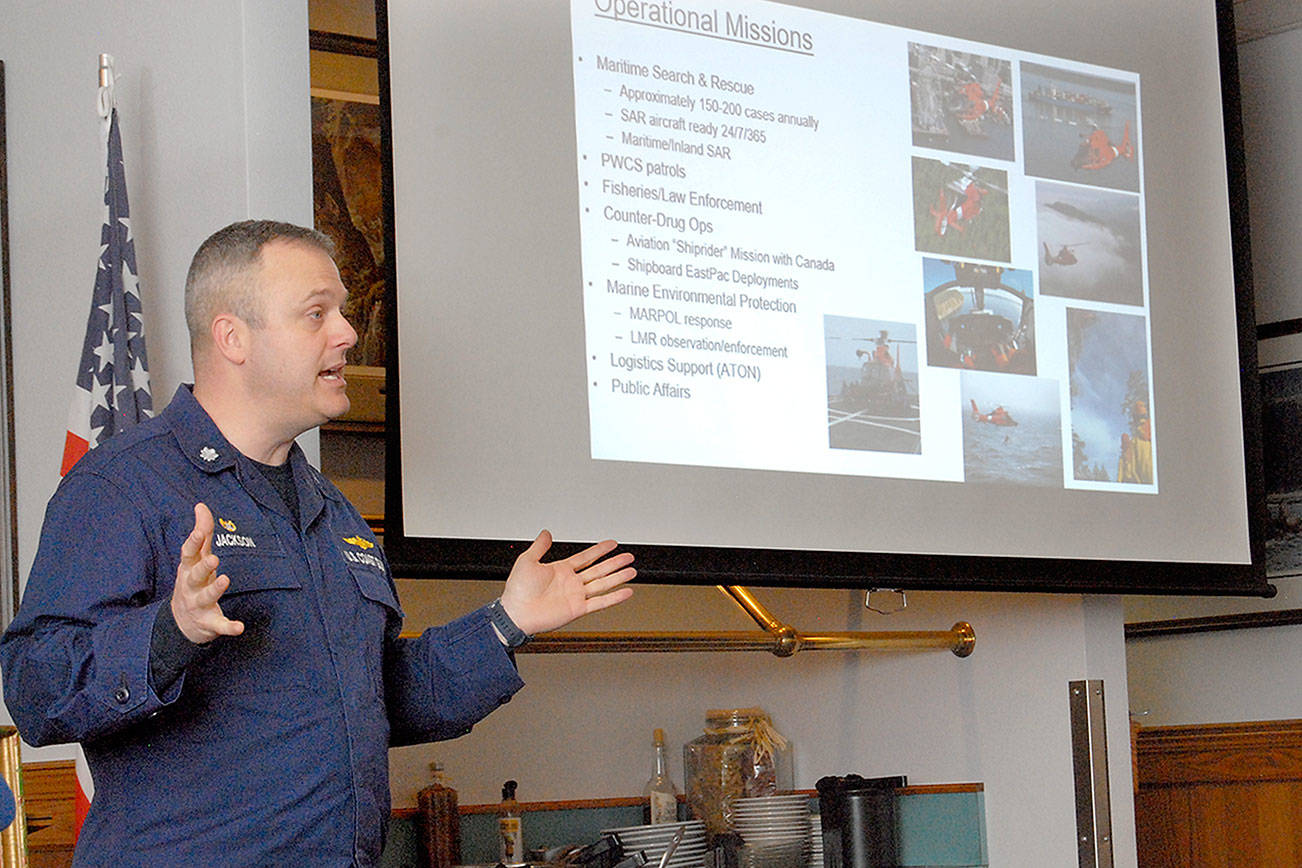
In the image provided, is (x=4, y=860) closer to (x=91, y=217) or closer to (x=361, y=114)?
(x=91, y=217)

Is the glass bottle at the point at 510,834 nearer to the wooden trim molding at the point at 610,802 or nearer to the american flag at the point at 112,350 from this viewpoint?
the wooden trim molding at the point at 610,802

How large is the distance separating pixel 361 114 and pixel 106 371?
1213 millimetres

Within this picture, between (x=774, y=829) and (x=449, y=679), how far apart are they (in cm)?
171

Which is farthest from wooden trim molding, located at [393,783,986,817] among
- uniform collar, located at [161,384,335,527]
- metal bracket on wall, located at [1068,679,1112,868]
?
uniform collar, located at [161,384,335,527]

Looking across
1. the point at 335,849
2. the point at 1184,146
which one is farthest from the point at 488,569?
the point at 1184,146

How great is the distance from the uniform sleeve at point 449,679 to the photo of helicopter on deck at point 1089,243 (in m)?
1.89

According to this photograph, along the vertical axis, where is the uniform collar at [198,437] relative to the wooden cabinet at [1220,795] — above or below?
above

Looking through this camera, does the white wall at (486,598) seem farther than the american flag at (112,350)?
Yes

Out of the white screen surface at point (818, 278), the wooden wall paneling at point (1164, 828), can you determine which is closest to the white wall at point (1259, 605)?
the wooden wall paneling at point (1164, 828)

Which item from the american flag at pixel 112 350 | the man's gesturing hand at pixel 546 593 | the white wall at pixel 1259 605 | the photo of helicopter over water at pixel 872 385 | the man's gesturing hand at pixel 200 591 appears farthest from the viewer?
the white wall at pixel 1259 605

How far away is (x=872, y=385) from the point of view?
312 centimetres

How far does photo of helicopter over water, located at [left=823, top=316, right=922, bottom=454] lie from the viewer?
10.1ft

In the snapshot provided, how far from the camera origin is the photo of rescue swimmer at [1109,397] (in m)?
3.41

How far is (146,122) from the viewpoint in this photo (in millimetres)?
2732
